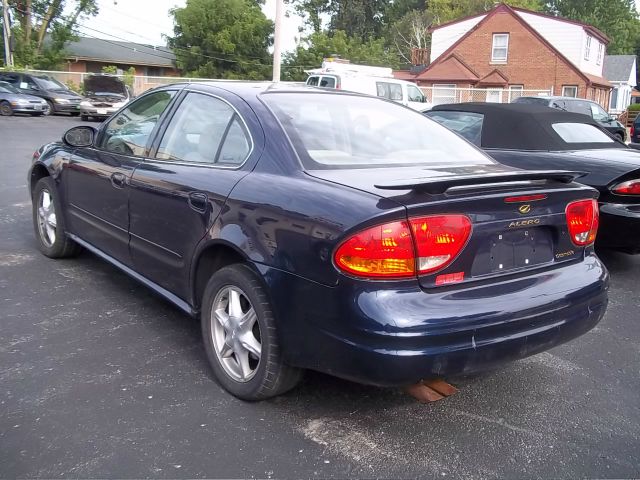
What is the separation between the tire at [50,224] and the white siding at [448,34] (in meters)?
36.1

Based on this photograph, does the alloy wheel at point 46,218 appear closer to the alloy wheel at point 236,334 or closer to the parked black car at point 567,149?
the alloy wheel at point 236,334

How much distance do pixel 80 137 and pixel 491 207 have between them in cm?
336

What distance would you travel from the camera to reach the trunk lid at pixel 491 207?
105 inches

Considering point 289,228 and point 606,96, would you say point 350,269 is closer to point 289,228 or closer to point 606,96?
point 289,228

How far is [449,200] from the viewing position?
2.67 meters

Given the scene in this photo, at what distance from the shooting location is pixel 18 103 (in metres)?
23.1

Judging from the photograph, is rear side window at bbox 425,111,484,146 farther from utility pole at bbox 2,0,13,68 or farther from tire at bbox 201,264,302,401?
utility pole at bbox 2,0,13,68

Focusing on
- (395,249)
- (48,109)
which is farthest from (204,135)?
(48,109)

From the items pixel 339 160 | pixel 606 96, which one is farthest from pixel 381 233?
pixel 606 96

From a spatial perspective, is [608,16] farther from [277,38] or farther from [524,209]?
[524,209]

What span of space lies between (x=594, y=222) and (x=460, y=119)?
3.96 meters

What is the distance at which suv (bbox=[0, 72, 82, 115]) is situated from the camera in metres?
24.4

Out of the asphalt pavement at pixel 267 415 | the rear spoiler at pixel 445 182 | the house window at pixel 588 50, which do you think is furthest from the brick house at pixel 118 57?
the rear spoiler at pixel 445 182

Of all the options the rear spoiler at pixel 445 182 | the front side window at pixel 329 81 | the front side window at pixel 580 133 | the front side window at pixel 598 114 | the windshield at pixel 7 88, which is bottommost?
the rear spoiler at pixel 445 182
